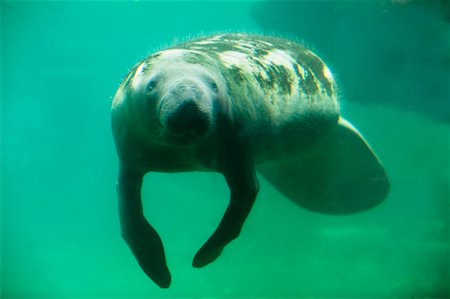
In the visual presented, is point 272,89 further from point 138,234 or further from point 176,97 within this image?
point 138,234

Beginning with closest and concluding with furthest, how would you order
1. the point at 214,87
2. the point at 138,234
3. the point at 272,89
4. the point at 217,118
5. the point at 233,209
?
the point at 214,87
the point at 217,118
the point at 233,209
the point at 138,234
the point at 272,89

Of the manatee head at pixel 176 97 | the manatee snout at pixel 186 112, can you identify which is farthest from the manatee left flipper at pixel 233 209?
the manatee snout at pixel 186 112

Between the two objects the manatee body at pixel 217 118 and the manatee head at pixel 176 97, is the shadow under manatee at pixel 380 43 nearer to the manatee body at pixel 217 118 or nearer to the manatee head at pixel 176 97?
the manatee body at pixel 217 118

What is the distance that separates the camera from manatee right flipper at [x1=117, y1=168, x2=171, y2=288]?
396 centimetres

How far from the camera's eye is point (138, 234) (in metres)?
3.95

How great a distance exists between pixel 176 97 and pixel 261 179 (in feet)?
61.5

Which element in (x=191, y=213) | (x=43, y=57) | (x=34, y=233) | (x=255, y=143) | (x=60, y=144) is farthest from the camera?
(x=34, y=233)

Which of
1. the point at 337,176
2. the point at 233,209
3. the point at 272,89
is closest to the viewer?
the point at 233,209

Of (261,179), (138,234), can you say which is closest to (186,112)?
(138,234)

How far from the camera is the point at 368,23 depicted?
1243 cm

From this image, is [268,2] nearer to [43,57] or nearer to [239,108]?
[239,108]

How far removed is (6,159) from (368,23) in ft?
136

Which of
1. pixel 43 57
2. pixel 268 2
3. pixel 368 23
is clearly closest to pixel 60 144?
pixel 43 57

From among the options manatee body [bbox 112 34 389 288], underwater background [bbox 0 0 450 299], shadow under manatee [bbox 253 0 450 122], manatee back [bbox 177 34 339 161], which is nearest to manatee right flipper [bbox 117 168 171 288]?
manatee body [bbox 112 34 389 288]
